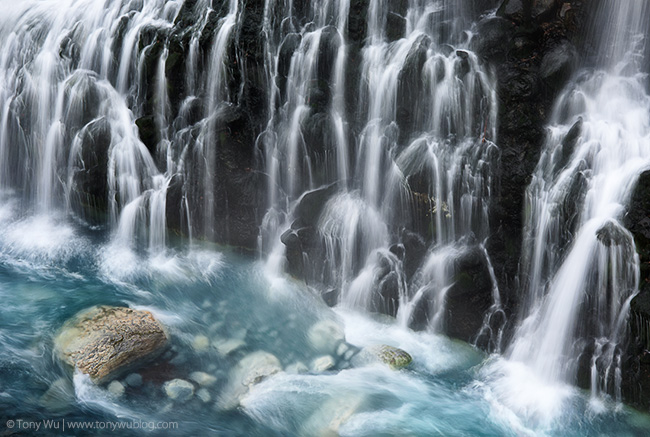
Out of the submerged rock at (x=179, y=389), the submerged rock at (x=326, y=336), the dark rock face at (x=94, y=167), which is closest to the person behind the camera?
the submerged rock at (x=179, y=389)

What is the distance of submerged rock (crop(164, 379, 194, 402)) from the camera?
8680mm

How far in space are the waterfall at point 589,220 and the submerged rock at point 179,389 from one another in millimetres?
5669

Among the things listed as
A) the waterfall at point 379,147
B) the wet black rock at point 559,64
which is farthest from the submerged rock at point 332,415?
the wet black rock at point 559,64

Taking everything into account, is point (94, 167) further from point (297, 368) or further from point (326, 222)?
point (297, 368)

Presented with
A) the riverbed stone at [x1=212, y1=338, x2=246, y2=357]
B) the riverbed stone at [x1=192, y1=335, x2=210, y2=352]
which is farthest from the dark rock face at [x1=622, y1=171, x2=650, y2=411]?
the riverbed stone at [x1=192, y1=335, x2=210, y2=352]

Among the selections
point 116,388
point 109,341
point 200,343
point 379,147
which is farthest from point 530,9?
point 116,388

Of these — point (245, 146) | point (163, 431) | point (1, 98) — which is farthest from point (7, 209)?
point (163, 431)

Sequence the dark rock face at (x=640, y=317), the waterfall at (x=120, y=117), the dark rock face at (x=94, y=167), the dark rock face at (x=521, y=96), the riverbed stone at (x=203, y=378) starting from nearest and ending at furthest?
the dark rock face at (x=640, y=317) → the riverbed stone at (x=203, y=378) → the dark rock face at (x=521, y=96) → the waterfall at (x=120, y=117) → the dark rock face at (x=94, y=167)

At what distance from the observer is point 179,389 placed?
8.80 metres

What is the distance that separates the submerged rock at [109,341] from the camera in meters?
8.77

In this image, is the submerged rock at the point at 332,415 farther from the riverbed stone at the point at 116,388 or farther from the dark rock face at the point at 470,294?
the riverbed stone at the point at 116,388

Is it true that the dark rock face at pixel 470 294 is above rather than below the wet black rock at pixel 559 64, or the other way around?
below

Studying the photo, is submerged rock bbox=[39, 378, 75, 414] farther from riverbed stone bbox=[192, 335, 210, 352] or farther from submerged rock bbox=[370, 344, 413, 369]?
submerged rock bbox=[370, 344, 413, 369]

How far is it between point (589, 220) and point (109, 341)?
8255 mm
